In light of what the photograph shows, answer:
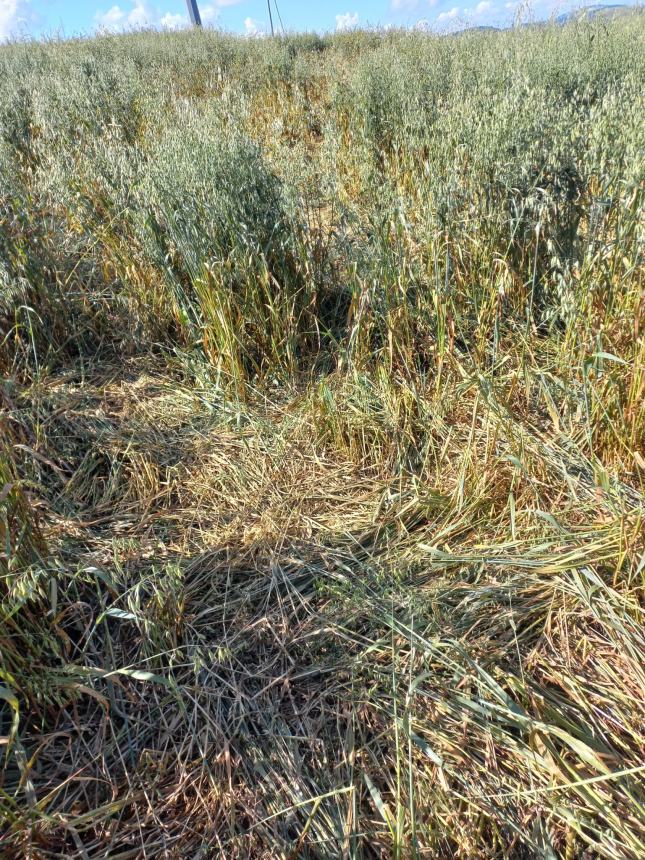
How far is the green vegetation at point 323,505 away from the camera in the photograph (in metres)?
1.08

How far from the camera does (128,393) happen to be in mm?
2318

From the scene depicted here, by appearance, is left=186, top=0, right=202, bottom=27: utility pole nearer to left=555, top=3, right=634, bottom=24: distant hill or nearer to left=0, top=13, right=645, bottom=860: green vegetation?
left=555, top=3, right=634, bottom=24: distant hill

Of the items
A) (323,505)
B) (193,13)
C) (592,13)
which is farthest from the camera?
(193,13)

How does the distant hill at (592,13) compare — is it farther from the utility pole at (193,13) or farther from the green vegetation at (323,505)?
the utility pole at (193,13)

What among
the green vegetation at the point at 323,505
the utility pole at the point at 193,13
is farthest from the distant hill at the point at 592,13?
the utility pole at the point at 193,13

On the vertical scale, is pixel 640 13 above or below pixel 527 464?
above

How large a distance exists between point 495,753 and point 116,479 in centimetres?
143

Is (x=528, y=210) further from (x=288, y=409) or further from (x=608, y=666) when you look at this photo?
(x=608, y=666)

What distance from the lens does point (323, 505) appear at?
70.1 inches

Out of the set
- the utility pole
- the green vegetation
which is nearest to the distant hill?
the green vegetation

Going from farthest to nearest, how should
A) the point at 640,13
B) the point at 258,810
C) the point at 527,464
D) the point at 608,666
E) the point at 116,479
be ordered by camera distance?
1. the point at 640,13
2. the point at 116,479
3. the point at 527,464
4. the point at 608,666
5. the point at 258,810

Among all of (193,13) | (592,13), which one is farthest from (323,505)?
(193,13)

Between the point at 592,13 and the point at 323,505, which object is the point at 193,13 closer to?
the point at 592,13

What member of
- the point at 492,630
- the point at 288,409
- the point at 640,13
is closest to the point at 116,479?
the point at 288,409
